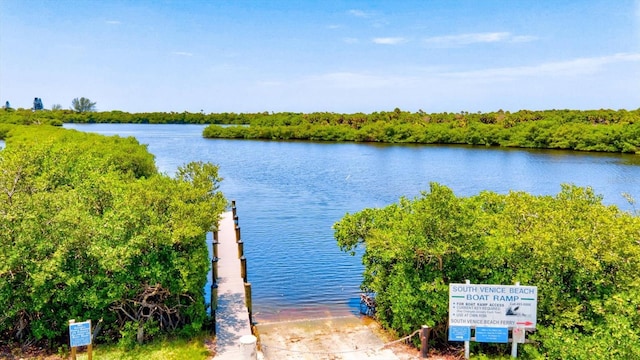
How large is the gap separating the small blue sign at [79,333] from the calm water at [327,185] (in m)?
6.78

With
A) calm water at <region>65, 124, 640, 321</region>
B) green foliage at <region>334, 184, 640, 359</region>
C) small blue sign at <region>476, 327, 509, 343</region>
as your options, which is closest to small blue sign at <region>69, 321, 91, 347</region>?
calm water at <region>65, 124, 640, 321</region>

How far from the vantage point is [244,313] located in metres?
13.8

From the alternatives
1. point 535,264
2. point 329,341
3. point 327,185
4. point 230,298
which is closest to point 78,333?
point 230,298

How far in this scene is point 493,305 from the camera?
1102cm

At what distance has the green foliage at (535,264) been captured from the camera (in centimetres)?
1058

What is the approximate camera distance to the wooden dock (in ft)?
40.2

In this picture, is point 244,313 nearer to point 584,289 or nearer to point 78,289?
point 78,289

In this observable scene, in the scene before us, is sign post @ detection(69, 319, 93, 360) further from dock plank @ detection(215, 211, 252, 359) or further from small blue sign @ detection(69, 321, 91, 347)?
dock plank @ detection(215, 211, 252, 359)

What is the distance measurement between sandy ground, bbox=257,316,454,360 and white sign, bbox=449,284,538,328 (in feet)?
4.60

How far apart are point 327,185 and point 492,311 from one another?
3021 centimetres

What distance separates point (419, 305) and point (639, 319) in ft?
15.6

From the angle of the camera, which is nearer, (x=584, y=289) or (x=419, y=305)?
(x=584, y=289)

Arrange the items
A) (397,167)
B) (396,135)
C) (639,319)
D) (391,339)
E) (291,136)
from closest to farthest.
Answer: (639,319) < (391,339) < (397,167) < (396,135) < (291,136)

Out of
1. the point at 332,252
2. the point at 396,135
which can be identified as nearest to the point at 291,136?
the point at 396,135
